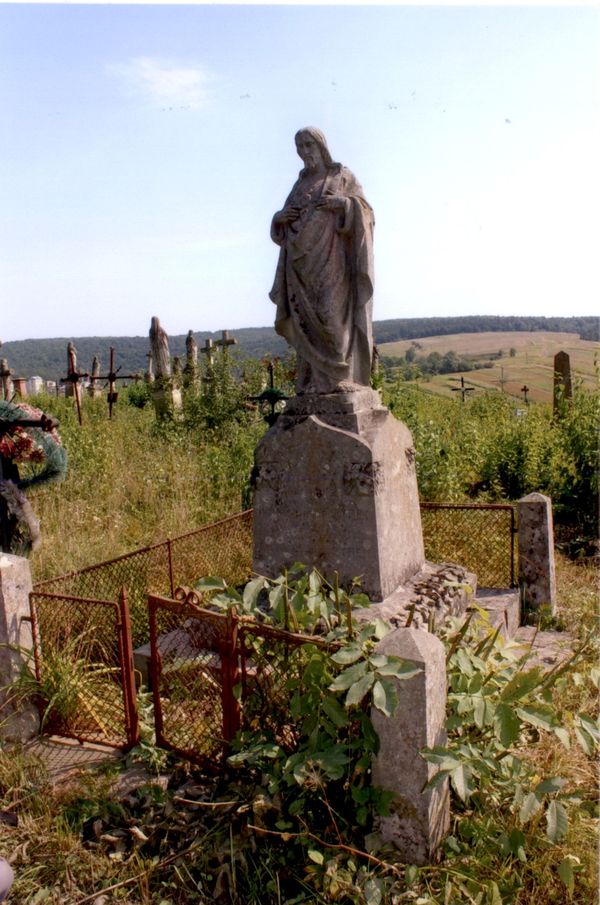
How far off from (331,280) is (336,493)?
53.8 inches

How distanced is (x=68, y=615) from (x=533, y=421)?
23.2 ft

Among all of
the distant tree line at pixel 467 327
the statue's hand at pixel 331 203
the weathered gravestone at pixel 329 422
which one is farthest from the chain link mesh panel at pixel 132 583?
the distant tree line at pixel 467 327

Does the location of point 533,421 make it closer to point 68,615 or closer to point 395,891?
point 68,615

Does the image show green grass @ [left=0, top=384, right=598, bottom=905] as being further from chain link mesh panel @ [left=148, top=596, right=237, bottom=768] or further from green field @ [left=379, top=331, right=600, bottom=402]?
green field @ [left=379, top=331, right=600, bottom=402]

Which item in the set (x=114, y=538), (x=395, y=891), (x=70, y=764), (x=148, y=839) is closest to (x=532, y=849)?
(x=395, y=891)

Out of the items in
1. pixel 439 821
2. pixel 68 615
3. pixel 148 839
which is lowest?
pixel 148 839

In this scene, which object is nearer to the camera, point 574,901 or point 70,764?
point 574,901

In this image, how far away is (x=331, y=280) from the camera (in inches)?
183

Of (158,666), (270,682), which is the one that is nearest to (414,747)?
(270,682)

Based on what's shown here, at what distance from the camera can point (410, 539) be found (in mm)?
4973

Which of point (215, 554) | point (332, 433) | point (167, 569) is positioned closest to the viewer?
point (332, 433)

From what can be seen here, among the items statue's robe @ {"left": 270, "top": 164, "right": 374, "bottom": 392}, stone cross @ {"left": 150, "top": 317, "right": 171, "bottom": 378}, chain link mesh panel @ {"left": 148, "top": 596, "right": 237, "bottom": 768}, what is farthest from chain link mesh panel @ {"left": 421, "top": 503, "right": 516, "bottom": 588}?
stone cross @ {"left": 150, "top": 317, "right": 171, "bottom": 378}

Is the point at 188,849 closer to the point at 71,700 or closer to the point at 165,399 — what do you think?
the point at 71,700

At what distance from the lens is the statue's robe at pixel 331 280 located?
182 inches
